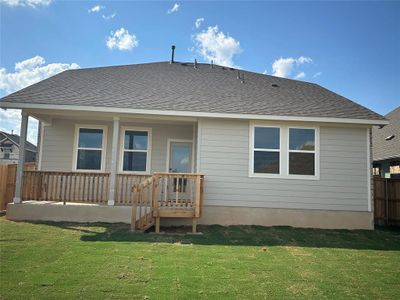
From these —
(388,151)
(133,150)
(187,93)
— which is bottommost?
(133,150)

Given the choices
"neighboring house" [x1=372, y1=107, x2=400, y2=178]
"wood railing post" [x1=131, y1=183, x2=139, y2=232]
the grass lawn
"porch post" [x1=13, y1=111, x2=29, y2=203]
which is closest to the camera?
the grass lawn

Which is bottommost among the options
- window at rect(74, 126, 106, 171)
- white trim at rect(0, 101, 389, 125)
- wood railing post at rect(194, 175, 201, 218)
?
wood railing post at rect(194, 175, 201, 218)

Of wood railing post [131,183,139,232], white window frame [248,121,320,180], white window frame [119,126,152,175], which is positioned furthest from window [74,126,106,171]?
white window frame [248,121,320,180]

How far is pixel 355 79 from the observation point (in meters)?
15.6

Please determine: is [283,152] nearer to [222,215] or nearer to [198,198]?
[222,215]

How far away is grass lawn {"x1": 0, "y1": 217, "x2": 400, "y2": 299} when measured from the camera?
3861 mm

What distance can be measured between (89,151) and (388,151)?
1378 cm

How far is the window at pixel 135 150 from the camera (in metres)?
10.4

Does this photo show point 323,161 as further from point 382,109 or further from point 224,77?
point 382,109

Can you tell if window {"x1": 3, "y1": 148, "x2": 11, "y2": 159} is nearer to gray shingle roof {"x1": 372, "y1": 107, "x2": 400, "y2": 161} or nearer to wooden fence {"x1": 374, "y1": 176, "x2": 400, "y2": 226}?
gray shingle roof {"x1": 372, "y1": 107, "x2": 400, "y2": 161}

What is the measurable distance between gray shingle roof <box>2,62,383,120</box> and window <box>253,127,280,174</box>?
841 mm

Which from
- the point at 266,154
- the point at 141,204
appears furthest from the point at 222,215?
the point at 141,204

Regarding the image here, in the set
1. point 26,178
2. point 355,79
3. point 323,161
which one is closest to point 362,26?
point 355,79

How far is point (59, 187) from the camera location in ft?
29.9
